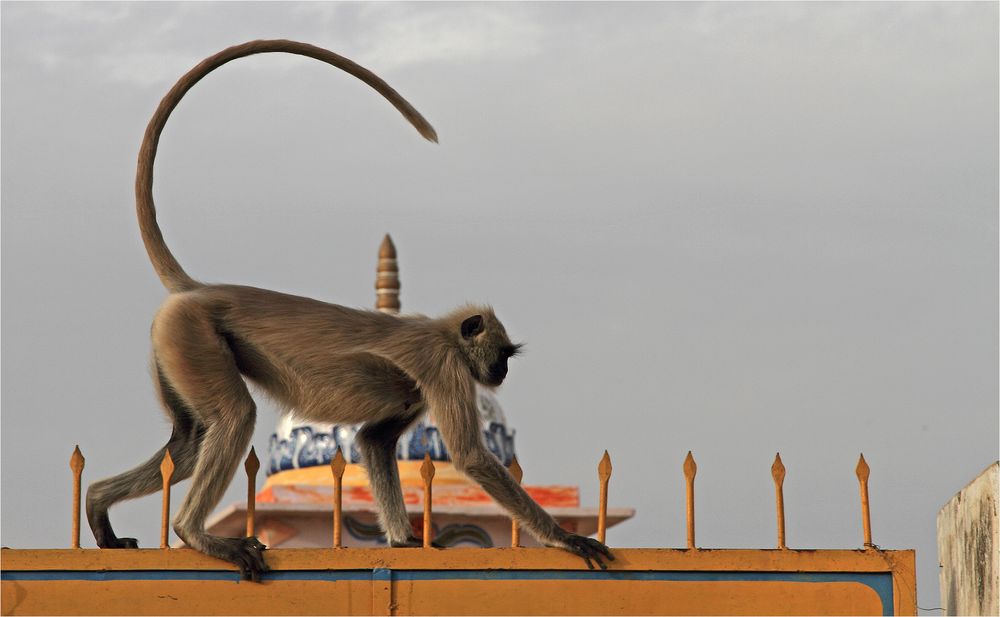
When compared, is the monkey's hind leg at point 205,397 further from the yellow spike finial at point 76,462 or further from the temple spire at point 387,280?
the temple spire at point 387,280

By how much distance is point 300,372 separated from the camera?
20.8 feet

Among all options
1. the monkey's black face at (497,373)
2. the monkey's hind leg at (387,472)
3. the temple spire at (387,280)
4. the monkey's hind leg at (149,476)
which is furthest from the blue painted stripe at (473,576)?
the temple spire at (387,280)

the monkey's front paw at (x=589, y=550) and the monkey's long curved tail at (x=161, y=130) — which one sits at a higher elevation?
the monkey's long curved tail at (x=161, y=130)

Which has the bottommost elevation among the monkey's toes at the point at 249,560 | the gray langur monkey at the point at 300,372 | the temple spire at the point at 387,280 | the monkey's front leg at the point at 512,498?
the monkey's toes at the point at 249,560

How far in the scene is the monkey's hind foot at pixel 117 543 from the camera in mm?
6062

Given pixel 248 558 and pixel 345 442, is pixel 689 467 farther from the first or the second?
pixel 345 442

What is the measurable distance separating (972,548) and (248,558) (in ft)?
9.54

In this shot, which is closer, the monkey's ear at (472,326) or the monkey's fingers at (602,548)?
the monkey's fingers at (602,548)

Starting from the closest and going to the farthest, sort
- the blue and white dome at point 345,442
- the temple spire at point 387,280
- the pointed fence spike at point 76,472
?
the pointed fence spike at point 76,472
the blue and white dome at point 345,442
the temple spire at point 387,280

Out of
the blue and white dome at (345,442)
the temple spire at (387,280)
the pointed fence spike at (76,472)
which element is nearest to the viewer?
the pointed fence spike at (76,472)

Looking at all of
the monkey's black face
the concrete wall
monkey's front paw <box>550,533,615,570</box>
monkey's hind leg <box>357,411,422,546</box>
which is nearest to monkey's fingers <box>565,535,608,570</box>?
monkey's front paw <box>550,533,615,570</box>

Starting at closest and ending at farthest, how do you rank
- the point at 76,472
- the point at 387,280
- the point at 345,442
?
the point at 76,472
the point at 345,442
the point at 387,280

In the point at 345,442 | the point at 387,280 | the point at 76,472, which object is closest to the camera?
the point at 76,472

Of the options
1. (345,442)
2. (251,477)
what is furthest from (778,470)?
(345,442)
